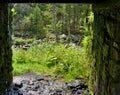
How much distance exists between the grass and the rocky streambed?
536mm

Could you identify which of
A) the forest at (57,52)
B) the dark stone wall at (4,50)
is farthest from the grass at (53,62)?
the dark stone wall at (4,50)

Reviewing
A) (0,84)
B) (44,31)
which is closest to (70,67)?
(0,84)

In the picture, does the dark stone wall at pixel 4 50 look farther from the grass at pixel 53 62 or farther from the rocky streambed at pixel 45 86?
the grass at pixel 53 62

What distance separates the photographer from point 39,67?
40.0 feet

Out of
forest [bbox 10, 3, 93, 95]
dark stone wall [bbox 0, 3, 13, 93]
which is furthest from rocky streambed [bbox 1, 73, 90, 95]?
dark stone wall [bbox 0, 3, 13, 93]

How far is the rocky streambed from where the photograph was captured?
28.5ft

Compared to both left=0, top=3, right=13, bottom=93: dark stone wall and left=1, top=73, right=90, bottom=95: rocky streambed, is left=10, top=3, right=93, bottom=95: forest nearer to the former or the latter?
left=1, top=73, right=90, bottom=95: rocky streambed

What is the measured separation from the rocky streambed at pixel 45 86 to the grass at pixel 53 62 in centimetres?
54

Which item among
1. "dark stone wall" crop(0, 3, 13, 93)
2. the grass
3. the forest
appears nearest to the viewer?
"dark stone wall" crop(0, 3, 13, 93)

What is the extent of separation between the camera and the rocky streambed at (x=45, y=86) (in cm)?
869

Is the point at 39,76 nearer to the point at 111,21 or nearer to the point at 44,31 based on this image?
the point at 111,21

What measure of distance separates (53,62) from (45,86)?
2.81 m

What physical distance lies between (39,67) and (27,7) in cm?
1374

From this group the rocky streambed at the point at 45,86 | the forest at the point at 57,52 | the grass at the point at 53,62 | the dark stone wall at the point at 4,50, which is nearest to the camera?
the dark stone wall at the point at 4,50
